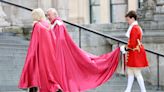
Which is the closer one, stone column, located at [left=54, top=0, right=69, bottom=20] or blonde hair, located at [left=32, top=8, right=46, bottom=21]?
blonde hair, located at [left=32, top=8, right=46, bottom=21]

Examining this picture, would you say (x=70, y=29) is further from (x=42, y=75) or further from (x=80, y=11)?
(x=80, y=11)

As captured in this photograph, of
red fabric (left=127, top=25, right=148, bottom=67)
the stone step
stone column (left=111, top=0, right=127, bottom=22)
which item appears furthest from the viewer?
stone column (left=111, top=0, right=127, bottom=22)

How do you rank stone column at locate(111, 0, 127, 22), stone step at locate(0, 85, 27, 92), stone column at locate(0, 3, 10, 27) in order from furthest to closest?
stone column at locate(111, 0, 127, 22) < stone column at locate(0, 3, 10, 27) < stone step at locate(0, 85, 27, 92)

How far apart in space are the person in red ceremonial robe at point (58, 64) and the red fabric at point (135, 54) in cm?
41

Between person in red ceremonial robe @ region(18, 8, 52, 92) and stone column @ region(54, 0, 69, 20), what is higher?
stone column @ region(54, 0, 69, 20)

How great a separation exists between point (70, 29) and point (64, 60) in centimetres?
352

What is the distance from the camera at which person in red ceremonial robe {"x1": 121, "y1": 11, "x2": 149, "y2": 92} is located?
12.8 meters

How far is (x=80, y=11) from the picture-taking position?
26219 mm

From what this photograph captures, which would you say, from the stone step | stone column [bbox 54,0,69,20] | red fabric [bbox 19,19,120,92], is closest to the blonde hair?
red fabric [bbox 19,19,120,92]

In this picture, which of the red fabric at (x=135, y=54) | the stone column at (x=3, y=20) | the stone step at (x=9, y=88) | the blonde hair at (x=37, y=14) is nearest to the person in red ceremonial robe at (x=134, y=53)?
the red fabric at (x=135, y=54)

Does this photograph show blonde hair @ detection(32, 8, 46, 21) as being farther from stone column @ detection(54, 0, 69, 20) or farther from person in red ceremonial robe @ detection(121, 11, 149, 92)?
stone column @ detection(54, 0, 69, 20)

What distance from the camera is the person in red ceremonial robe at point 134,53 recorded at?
12820 millimetres

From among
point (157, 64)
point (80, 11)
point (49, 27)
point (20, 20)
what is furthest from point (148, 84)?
point (80, 11)

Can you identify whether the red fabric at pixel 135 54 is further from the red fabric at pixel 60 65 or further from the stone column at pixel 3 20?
the stone column at pixel 3 20
